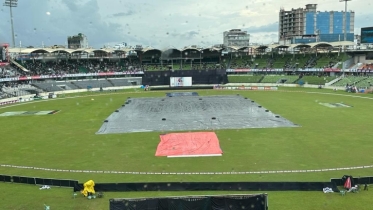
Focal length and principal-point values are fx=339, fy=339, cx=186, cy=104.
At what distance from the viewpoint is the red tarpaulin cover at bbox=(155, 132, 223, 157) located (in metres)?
29.8

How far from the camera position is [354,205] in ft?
60.8

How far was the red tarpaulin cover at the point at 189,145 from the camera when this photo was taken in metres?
29.8

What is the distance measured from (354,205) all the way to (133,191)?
12.7 m

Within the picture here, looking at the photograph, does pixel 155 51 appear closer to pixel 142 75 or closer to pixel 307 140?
pixel 142 75

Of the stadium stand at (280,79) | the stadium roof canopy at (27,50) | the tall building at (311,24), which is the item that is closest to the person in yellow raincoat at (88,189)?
the stadium stand at (280,79)

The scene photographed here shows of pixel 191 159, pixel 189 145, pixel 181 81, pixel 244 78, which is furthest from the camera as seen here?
pixel 244 78

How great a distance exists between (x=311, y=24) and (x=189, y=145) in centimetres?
16740

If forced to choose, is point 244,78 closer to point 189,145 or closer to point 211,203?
point 189,145

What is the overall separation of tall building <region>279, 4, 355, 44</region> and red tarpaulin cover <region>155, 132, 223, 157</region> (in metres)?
148

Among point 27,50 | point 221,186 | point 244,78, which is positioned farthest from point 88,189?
point 27,50

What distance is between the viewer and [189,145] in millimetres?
32219

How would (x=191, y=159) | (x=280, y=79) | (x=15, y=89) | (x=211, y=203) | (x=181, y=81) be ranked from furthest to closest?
1. (x=280, y=79)
2. (x=181, y=81)
3. (x=15, y=89)
4. (x=191, y=159)
5. (x=211, y=203)

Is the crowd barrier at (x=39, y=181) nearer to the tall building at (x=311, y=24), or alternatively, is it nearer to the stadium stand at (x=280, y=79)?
the stadium stand at (x=280, y=79)

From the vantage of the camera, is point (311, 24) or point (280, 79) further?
point (311, 24)
